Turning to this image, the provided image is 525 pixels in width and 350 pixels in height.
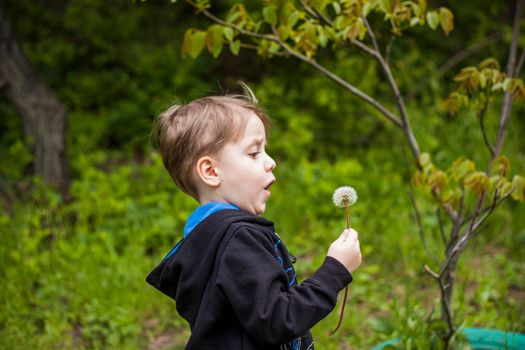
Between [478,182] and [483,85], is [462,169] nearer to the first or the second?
[478,182]

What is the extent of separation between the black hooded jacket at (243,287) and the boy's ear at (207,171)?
0.09 m

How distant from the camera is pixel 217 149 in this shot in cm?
164

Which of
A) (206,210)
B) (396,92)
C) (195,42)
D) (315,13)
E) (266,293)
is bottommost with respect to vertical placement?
(266,293)

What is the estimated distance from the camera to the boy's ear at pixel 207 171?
1.63 metres

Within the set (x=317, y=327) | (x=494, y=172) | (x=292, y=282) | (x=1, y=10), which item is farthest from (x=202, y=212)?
(x=1, y=10)

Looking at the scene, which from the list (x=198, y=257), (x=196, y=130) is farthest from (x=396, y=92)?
(x=198, y=257)

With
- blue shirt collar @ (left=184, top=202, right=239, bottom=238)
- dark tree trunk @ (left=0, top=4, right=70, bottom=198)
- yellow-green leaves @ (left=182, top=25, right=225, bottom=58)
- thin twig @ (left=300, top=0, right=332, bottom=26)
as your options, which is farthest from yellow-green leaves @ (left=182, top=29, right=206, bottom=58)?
dark tree trunk @ (left=0, top=4, right=70, bottom=198)

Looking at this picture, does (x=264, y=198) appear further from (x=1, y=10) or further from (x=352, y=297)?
(x=1, y=10)

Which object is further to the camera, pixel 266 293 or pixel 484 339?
pixel 484 339

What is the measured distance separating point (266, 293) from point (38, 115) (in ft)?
10.6

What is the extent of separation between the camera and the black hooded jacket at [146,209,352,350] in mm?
1459

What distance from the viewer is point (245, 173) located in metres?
1.63

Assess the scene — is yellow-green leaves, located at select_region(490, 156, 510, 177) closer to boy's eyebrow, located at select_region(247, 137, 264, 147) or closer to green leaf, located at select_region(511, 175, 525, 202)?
green leaf, located at select_region(511, 175, 525, 202)

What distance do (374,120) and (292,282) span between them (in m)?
3.69
